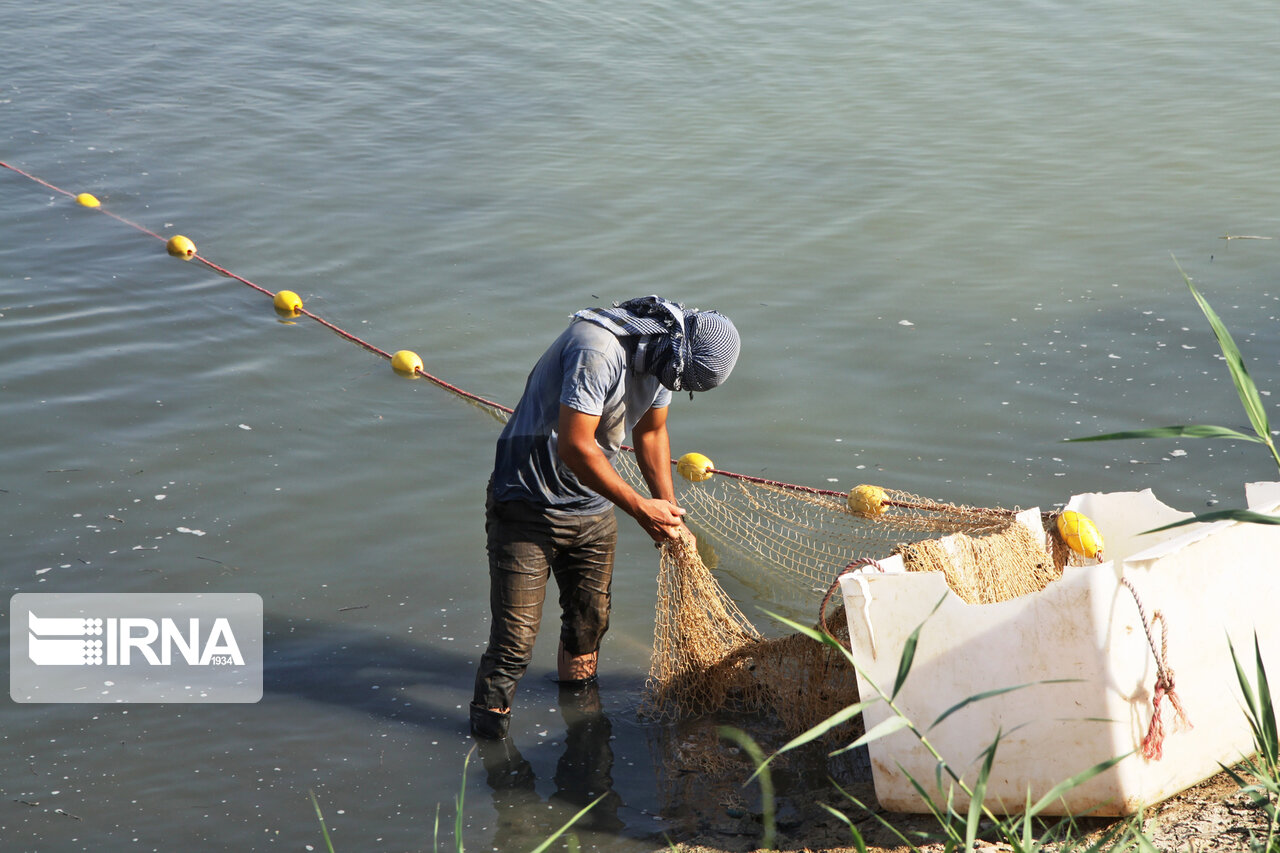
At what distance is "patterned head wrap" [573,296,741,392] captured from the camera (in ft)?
12.5

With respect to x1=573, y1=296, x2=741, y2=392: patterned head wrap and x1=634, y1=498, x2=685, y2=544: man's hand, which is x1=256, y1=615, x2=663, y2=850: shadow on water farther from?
x1=573, y1=296, x2=741, y2=392: patterned head wrap

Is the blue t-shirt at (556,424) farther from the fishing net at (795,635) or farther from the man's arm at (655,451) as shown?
the fishing net at (795,635)

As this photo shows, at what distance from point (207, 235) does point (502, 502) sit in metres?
6.83

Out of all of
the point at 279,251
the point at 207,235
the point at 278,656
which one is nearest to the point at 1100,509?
the point at 278,656

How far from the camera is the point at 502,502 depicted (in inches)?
161

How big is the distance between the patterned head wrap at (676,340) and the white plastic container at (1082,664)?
837mm

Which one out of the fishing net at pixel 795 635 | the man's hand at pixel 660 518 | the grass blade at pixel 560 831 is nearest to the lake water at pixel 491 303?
the fishing net at pixel 795 635

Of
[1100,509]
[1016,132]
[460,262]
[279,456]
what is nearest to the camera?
[1100,509]

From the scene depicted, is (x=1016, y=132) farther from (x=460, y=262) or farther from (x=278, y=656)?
(x=278, y=656)

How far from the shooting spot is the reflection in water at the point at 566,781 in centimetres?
414

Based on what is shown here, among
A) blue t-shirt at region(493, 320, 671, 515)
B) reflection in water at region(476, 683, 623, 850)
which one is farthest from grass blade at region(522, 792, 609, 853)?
blue t-shirt at region(493, 320, 671, 515)

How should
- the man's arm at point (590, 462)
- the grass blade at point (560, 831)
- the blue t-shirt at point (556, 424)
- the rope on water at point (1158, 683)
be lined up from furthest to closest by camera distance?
the blue t-shirt at point (556, 424), the man's arm at point (590, 462), the rope on water at point (1158, 683), the grass blade at point (560, 831)

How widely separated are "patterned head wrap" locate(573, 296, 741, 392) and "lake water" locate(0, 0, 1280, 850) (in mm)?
1564

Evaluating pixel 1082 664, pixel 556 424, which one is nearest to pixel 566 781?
pixel 556 424
